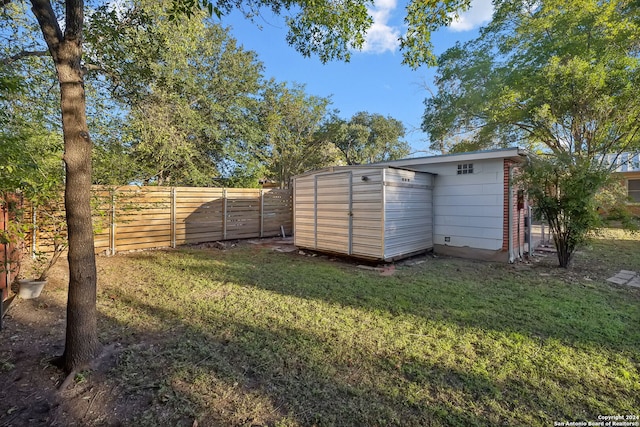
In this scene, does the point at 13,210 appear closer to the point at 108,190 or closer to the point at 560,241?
the point at 108,190

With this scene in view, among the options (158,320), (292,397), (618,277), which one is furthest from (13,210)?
(618,277)

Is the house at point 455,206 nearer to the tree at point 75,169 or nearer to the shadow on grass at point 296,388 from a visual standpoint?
the shadow on grass at point 296,388

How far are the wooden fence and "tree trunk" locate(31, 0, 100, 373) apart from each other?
3.60 m

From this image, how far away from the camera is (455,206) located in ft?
24.5

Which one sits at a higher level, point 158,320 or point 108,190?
point 108,190

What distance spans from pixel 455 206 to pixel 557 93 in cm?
490

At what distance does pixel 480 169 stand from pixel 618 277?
3.20m

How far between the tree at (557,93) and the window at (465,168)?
126 centimetres

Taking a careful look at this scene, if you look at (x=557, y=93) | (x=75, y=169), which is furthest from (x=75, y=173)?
(x=557, y=93)

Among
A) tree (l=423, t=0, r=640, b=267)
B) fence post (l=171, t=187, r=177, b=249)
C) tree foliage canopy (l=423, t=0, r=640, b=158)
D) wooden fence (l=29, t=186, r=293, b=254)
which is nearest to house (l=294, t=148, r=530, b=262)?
tree (l=423, t=0, r=640, b=267)

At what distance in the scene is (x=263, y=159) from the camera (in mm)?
14297

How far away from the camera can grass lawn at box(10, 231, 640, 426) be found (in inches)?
78.1

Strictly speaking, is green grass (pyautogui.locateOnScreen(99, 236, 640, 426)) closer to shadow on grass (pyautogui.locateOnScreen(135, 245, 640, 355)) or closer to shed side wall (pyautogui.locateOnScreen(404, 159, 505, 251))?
shadow on grass (pyautogui.locateOnScreen(135, 245, 640, 355))

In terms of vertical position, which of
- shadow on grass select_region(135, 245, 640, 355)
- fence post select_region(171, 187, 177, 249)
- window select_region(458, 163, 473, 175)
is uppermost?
window select_region(458, 163, 473, 175)
